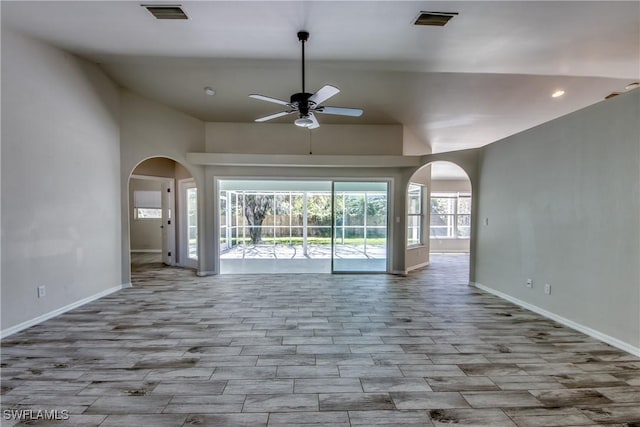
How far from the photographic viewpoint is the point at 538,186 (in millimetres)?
3826

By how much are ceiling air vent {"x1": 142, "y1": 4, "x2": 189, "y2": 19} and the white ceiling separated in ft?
0.30

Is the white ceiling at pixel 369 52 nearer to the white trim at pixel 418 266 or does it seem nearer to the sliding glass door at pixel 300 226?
the sliding glass door at pixel 300 226

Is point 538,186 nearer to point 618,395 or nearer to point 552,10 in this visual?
point 552,10

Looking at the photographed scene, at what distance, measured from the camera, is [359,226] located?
6.38 m

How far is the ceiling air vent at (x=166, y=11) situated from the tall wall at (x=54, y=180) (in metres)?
1.70

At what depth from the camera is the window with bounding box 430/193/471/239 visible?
9.44m

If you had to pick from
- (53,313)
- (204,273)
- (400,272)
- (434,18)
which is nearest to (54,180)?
(53,313)

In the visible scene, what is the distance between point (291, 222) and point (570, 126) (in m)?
7.25

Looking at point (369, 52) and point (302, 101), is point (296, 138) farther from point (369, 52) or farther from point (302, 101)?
point (302, 101)

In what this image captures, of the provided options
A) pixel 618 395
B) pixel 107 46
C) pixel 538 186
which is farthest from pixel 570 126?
pixel 107 46

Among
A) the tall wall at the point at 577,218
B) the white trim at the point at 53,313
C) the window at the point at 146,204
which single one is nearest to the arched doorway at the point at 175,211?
the white trim at the point at 53,313

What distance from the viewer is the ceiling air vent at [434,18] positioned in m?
2.91

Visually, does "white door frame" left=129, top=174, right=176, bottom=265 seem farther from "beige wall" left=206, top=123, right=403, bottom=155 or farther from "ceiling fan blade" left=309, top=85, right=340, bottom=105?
"ceiling fan blade" left=309, top=85, right=340, bottom=105

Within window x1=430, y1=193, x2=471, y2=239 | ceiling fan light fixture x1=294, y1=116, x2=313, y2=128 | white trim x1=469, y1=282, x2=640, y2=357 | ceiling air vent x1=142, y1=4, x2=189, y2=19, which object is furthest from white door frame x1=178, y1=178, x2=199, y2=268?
window x1=430, y1=193, x2=471, y2=239
